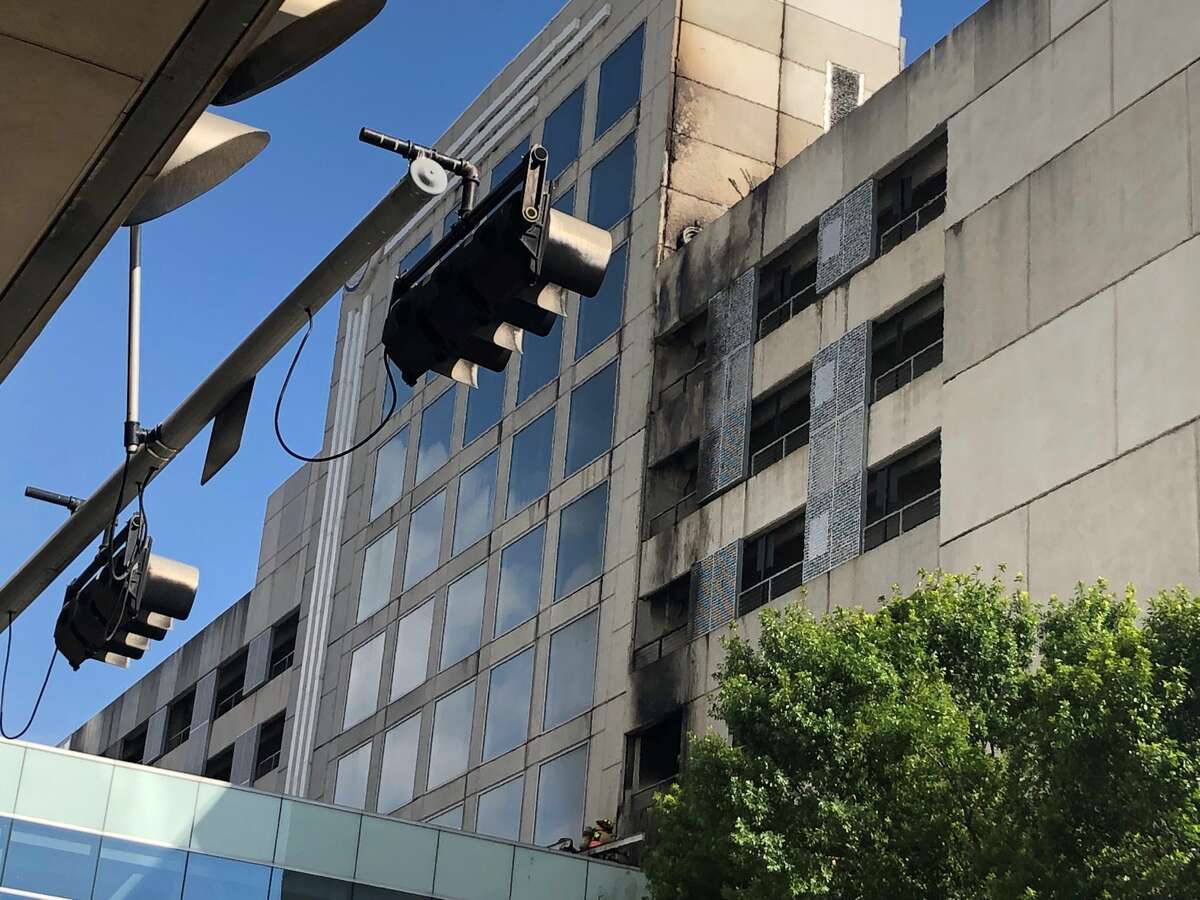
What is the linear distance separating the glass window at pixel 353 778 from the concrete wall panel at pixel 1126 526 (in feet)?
83.5

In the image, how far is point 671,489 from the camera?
140 ft

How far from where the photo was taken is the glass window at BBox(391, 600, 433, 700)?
49.8 m

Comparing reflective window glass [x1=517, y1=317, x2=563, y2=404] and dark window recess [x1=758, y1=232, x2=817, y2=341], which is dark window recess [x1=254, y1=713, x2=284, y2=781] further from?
dark window recess [x1=758, y1=232, x2=817, y2=341]

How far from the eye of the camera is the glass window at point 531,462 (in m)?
47.0

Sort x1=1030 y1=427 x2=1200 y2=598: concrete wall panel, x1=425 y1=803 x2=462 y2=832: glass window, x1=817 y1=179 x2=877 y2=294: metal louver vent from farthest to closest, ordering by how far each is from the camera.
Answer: x1=425 y1=803 x2=462 y2=832: glass window → x1=817 y1=179 x2=877 y2=294: metal louver vent → x1=1030 y1=427 x2=1200 y2=598: concrete wall panel

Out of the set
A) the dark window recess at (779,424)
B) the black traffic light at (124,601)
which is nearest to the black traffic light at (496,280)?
the black traffic light at (124,601)

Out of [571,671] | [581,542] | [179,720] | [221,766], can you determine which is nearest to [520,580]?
[581,542]

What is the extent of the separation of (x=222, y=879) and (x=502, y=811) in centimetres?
1163

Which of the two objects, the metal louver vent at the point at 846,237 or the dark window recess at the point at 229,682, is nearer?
the metal louver vent at the point at 846,237

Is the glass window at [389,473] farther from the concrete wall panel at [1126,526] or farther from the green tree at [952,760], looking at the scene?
the green tree at [952,760]

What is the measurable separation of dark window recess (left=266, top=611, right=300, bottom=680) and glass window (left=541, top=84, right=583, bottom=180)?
18168 millimetres

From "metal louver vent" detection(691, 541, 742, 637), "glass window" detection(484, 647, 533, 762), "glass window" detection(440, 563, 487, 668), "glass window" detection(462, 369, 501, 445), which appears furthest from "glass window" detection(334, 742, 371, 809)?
"metal louver vent" detection(691, 541, 742, 637)

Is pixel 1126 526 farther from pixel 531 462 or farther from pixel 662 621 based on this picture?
pixel 531 462

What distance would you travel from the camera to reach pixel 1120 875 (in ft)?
63.6
